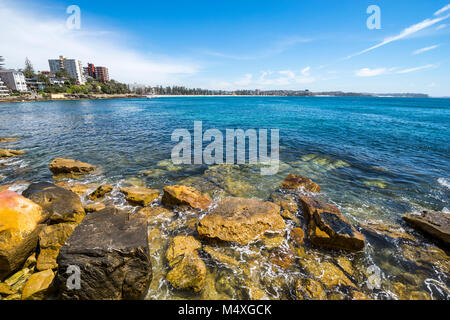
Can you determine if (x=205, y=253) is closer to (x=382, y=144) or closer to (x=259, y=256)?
(x=259, y=256)

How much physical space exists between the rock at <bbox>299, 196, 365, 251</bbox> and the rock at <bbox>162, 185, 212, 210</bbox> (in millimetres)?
4868

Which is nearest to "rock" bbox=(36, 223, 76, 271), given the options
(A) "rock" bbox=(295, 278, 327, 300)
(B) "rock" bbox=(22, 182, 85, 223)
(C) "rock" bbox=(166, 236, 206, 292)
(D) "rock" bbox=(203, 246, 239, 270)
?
(B) "rock" bbox=(22, 182, 85, 223)

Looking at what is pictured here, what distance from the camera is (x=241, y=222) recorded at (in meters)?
7.01

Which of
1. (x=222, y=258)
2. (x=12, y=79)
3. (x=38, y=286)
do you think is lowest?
(x=222, y=258)

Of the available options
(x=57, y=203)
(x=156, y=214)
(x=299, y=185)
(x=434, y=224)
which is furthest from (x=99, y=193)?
(x=434, y=224)

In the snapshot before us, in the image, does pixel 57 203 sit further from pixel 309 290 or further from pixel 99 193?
pixel 309 290

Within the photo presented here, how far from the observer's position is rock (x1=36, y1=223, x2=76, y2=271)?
537 centimetres

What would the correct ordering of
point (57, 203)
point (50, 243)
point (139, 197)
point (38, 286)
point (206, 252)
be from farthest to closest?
point (139, 197) < point (57, 203) < point (206, 252) < point (50, 243) < point (38, 286)

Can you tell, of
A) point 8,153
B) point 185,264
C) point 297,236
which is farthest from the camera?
point 8,153

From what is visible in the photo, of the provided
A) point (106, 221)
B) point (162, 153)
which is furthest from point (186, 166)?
point (106, 221)

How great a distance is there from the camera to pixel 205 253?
6219mm

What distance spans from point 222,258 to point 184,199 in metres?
3.65

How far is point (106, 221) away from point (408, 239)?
11.3 m
